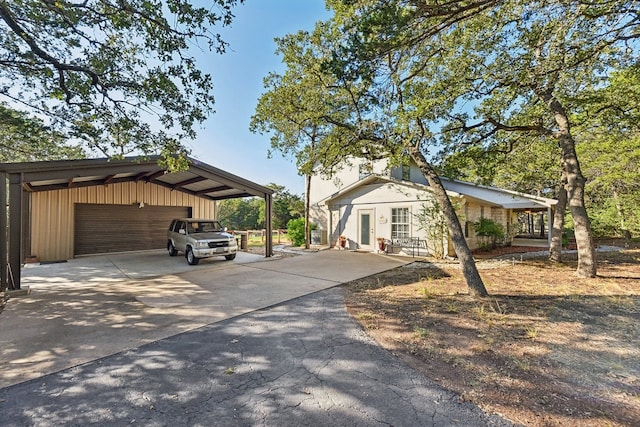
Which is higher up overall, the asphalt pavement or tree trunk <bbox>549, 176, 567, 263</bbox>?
tree trunk <bbox>549, 176, 567, 263</bbox>

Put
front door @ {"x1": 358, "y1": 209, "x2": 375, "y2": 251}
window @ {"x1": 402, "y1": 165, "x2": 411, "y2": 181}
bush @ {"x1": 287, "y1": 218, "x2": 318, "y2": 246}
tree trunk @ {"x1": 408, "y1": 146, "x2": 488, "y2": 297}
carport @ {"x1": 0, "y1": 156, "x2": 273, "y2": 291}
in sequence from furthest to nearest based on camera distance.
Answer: bush @ {"x1": 287, "y1": 218, "x2": 318, "y2": 246} < window @ {"x1": 402, "y1": 165, "x2": 411, "y2": 181} < front door @ {"x1": 358, "y1": 209, "x2": 375, "y2": 251} < carport @ {"x1": 0, "y1": 156, "x2": 273, "y2": 291} < tree trunk @ {"x1": 408, "y1": 146, "x2": 488, "y2": 297}

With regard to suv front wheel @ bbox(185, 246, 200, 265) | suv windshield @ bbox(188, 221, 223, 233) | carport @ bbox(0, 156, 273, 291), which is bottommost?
suv front wheel @ bbox(185, 246, 200, 265)

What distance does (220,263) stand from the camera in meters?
10.0

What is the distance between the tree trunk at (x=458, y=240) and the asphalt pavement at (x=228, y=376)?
2.72 m

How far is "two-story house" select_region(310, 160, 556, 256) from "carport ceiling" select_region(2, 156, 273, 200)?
4765 mm

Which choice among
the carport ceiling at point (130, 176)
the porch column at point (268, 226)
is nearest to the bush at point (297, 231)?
the carport ceiling at point (130, 176)

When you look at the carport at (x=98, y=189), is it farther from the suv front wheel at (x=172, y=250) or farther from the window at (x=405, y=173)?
the window at (x=405, y=173)

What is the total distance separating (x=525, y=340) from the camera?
360cm

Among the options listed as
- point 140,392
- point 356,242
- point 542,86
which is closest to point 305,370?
point 140,392

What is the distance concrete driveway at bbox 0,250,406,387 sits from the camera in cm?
348

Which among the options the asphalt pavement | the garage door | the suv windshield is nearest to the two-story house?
the suv windshield

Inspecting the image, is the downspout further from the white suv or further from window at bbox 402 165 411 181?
window at bbox 402 165 411 181

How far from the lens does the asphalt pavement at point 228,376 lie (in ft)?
7.41

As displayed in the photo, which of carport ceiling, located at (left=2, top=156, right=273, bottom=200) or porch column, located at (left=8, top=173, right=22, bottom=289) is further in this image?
carport ceiling, located at (left=2, top=156, right=273, bottom=200)
